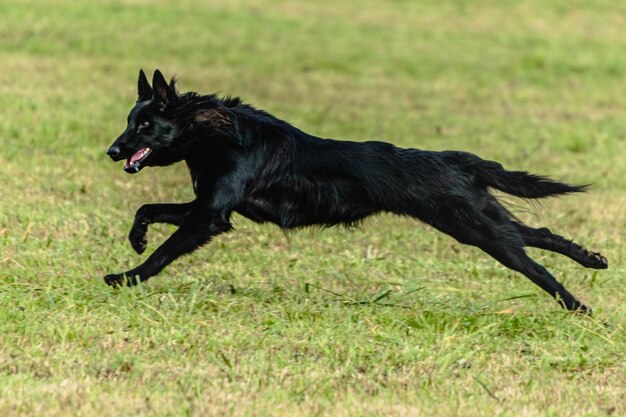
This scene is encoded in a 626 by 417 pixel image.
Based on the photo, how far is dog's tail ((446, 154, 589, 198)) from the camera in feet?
21.6

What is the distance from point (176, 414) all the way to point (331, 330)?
1390mm

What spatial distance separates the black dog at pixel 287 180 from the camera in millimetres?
6398

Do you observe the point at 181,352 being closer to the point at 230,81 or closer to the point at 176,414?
the point at 176,414

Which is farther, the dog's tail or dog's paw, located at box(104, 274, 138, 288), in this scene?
the dog's tail

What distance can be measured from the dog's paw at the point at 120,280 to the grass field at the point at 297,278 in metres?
0.06

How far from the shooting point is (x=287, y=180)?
648cm

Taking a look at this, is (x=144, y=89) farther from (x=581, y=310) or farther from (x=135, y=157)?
(x=581, y=310)

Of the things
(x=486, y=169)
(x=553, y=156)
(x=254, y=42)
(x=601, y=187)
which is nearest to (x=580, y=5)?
(x=254, y=42)

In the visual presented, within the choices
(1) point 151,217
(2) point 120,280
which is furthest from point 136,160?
(2) point 120,280

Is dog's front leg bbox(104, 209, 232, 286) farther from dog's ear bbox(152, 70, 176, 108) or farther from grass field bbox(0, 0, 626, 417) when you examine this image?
dog's ear bbox(152, 70, 176, 108)

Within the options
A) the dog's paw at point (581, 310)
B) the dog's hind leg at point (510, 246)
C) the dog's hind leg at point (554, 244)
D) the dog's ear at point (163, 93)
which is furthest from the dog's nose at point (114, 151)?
the dog's paw at point (581, 310)

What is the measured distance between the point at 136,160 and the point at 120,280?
0.68m

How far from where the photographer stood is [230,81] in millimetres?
16484

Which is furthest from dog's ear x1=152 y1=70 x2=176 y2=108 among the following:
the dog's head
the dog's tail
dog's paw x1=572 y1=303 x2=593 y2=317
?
dog's paw x1=572 y1=303 x2=593 y2=317
